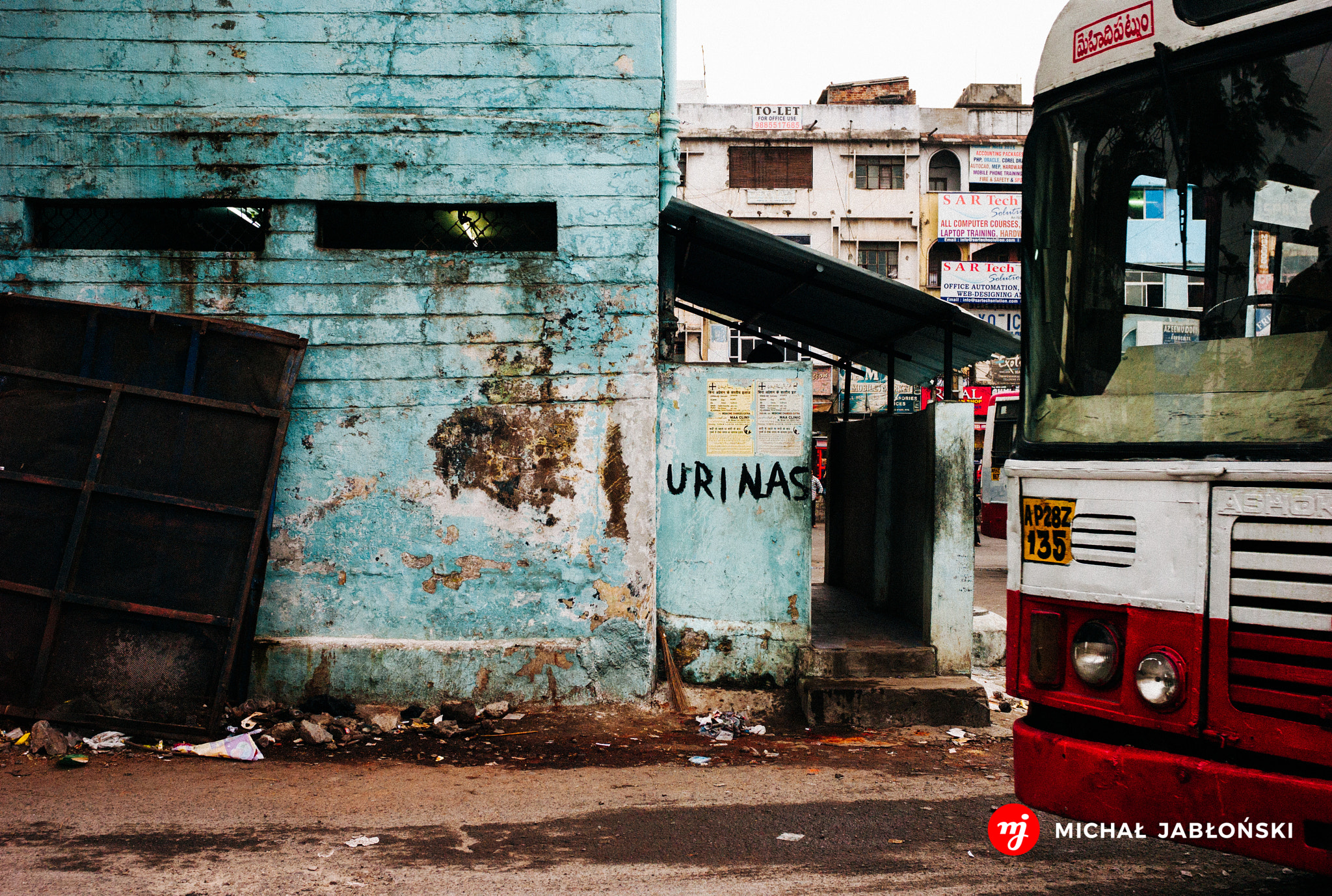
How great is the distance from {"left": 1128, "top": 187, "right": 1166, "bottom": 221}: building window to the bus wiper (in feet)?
0.16

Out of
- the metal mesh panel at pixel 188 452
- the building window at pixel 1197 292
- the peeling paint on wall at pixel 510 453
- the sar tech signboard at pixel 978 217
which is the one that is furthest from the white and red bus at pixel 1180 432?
the sar tech signboard at pixel 978 217

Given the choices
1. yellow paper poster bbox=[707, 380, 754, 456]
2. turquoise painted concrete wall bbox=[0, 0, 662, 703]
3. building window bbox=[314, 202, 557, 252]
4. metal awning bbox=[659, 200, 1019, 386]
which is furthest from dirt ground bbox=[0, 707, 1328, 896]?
building window bbox=[314, 202, 557, 252]

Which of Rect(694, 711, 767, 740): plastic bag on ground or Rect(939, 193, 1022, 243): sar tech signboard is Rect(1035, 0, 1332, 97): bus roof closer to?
Rect(694, 711, 767, 740): plastic bag on ground

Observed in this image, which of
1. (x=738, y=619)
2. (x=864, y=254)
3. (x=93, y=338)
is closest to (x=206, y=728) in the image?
(x=93, y=338)

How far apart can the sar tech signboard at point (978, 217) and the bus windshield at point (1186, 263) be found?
27.4 meters

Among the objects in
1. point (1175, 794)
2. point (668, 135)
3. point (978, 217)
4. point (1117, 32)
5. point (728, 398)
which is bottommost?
point (1175, 794)

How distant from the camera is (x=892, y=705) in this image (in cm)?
559

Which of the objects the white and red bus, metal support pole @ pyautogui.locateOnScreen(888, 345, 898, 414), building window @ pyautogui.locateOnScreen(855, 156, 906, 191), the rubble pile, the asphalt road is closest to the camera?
the white and red bus

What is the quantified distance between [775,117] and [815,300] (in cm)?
2373

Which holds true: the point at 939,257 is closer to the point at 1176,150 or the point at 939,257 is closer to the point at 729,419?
the point at 729,419

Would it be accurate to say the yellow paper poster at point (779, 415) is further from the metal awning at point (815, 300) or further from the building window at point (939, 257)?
the building window at point (939, 257)

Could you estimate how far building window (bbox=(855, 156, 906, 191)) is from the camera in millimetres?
28656

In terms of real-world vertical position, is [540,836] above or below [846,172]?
below

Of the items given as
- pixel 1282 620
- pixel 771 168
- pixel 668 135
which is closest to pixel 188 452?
pixel 668 135
